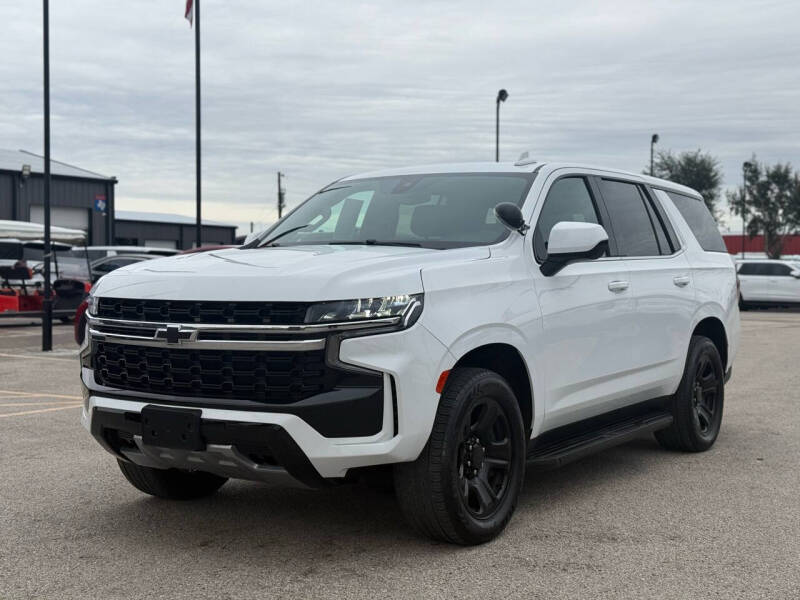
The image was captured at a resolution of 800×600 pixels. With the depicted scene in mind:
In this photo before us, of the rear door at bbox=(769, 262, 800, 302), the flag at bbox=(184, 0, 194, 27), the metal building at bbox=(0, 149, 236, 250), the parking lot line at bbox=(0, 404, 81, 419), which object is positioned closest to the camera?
the parking lot line at bbox=(0, 404, 81, 419)

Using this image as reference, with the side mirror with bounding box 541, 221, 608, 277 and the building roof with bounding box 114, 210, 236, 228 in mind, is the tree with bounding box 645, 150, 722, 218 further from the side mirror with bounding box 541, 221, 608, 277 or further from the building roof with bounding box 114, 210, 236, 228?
the side mirror with bounding box 541, 221, 608, 277

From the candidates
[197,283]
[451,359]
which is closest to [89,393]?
[197,283]

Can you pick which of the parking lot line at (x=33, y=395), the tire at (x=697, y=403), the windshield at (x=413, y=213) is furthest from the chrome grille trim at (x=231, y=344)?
the parking lot line at (x=33, y=395)

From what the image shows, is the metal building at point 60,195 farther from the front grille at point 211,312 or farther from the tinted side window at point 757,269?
the front grille at point 211,312

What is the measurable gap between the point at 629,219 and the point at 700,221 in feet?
4.40

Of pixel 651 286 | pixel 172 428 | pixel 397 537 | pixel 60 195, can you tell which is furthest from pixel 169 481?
pixel 60 195

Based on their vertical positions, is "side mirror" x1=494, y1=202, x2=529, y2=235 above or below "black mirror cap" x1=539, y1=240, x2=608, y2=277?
above

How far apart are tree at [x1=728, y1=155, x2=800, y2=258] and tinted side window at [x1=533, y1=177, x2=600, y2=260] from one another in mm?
65826

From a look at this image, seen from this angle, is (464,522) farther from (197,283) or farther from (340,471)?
(197,283)

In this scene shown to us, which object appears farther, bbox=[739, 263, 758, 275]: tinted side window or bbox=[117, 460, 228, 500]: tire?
bbox=[739, 263, 758, 275]: tinted side window

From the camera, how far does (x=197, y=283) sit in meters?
4.34

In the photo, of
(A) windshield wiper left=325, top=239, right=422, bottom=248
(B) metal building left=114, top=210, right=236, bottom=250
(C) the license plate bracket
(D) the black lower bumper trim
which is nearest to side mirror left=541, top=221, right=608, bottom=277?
(A) windshield wiper left=325, top=239, right=422, bottom=248

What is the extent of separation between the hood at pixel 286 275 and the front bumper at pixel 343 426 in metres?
0.23

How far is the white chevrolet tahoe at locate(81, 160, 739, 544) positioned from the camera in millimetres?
4145
